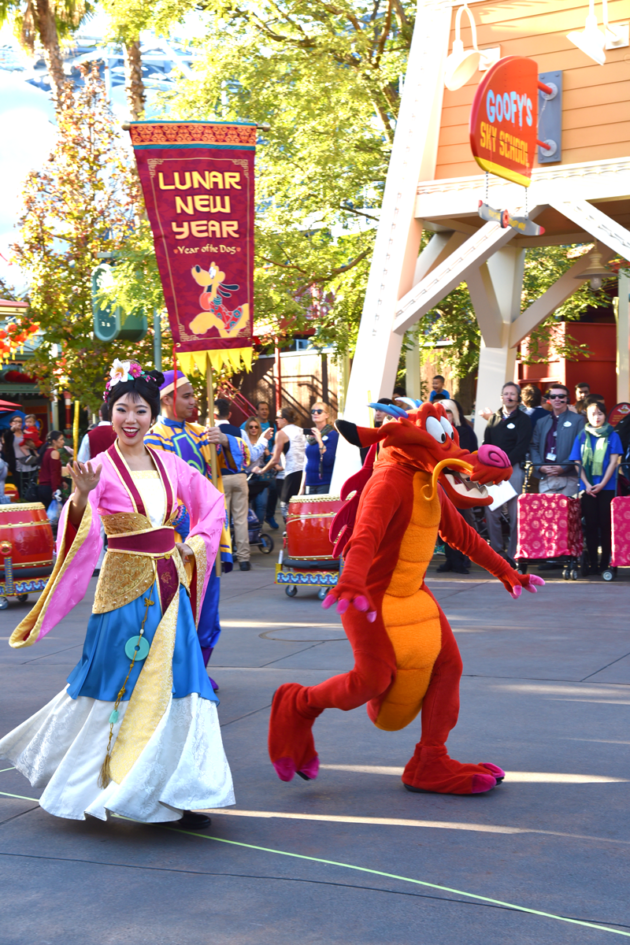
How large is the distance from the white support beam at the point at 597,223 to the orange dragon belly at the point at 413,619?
287 inches

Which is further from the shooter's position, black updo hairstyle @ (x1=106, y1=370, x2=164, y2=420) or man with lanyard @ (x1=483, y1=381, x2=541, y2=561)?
man with lanyard @ (x1=483, y1=381, x2=541, y2=561)

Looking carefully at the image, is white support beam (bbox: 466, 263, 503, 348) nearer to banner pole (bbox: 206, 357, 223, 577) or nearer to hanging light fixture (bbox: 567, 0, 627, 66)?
hanging light fixture (bbox: 567, 0, 627, 66)

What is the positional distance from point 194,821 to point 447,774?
1098mm

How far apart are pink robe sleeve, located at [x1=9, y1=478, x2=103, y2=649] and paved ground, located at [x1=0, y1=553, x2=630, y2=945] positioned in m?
0.78

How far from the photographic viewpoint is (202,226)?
6.70 meters

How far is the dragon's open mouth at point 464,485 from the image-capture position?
4547mm

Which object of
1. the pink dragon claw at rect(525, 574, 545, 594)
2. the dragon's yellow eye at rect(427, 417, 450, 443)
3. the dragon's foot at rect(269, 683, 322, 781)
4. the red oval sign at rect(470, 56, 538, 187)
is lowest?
the dragon's foot at rect(269, 683, 322, 781)

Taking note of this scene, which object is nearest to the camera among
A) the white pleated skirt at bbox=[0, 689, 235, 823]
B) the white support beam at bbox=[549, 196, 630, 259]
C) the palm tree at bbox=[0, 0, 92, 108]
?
the white pleated skirt at bbox=[0, 689, 235, 823]

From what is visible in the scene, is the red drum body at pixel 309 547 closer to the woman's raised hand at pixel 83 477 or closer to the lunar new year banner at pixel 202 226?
the lunar new year banner at pixel 202 226

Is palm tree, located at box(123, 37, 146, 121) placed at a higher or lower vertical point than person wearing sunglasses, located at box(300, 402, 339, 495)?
higher

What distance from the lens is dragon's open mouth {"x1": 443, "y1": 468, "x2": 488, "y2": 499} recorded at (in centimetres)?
455

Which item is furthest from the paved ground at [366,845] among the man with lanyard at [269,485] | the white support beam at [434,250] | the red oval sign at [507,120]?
the man with lanyard at [269,485]

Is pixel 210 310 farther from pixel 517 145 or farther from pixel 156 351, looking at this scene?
pixel 156 351

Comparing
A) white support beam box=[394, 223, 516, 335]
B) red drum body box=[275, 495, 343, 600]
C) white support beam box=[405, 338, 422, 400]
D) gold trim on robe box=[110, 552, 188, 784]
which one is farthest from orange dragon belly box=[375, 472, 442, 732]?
white support beam box=[405, 338, 422, 400]
